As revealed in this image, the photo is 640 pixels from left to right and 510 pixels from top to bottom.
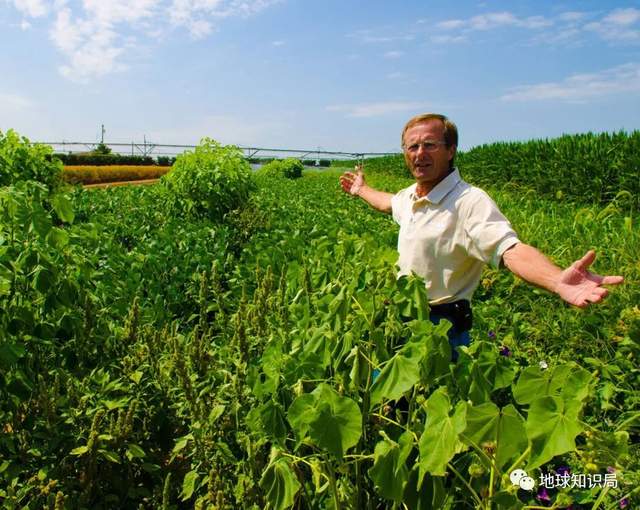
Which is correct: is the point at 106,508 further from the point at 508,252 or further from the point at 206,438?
the point at 508,252

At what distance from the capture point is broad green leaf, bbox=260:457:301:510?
1242 mm

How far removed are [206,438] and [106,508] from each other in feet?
1.58

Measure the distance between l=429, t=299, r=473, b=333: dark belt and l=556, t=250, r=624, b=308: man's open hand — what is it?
26.4 inches

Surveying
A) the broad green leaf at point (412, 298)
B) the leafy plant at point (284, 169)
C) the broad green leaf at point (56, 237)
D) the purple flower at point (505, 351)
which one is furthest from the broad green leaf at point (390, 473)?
the leafy plant at point (284, 169)

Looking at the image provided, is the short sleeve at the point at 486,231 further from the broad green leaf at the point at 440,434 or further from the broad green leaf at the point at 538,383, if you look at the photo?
the broad green leaf at the point at 440,434

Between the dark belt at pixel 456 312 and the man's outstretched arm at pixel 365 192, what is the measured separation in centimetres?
93

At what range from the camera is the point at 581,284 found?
1.67 m

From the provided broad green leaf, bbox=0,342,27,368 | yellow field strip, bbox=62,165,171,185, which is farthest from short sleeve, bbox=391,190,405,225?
yellow field strip, bbox=62,165,171,185

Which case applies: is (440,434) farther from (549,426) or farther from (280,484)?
(280,484)

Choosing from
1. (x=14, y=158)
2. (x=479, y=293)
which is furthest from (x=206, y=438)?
(x=14, y=158)

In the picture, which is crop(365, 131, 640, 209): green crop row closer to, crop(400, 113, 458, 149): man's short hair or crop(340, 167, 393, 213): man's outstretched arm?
crop(340, 167, 393, 213): man's outstretched arm

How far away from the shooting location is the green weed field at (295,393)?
1.23 metres

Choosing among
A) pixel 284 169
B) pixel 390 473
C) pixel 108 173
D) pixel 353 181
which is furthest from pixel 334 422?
pixel 108 173

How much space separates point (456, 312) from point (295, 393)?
111 cm
